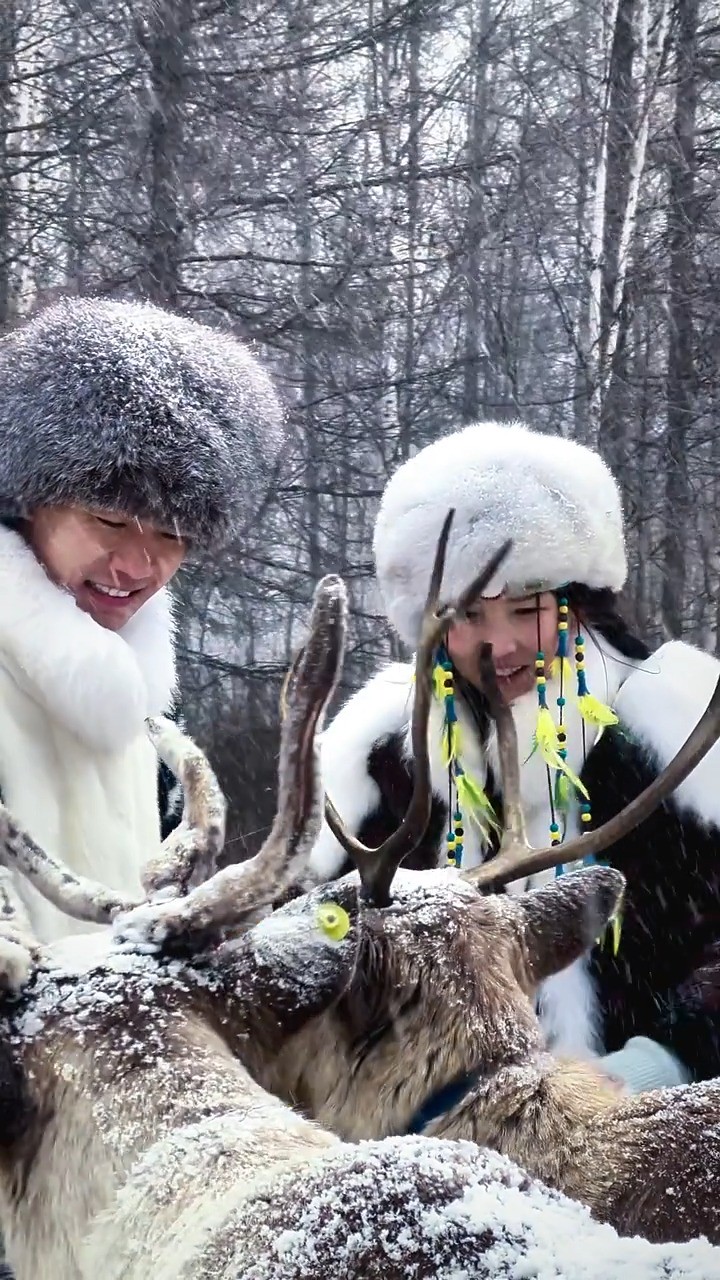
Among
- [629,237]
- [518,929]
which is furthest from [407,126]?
[518,929]

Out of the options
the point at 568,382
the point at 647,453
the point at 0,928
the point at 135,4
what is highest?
the point at 135,4

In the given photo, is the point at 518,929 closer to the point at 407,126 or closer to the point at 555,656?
the point at 555,656

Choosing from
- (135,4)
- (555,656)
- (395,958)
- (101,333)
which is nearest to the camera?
(395,958)

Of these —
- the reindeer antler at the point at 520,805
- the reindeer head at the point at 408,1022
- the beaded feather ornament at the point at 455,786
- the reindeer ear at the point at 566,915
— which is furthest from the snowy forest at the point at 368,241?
the reindeer head at the point at 408,1022

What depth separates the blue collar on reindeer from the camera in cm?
144

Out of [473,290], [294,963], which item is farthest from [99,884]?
[473,290]

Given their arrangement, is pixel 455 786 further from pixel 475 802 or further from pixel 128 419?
pixel 128 419

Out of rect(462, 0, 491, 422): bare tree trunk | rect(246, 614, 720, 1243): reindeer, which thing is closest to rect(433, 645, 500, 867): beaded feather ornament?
rect(246, 614, 720, 1243): reindeer

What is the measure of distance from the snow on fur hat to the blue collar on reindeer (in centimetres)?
95

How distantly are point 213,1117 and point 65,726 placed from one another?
90 cm

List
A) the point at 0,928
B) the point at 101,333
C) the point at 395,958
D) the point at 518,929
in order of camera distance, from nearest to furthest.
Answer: the point at 0,928 → the point at 395,958 → the point at 518,929 → the point at 101,333

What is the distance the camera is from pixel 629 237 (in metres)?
6.24

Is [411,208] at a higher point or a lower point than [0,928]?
higher

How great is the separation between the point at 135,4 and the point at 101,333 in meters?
4.68
